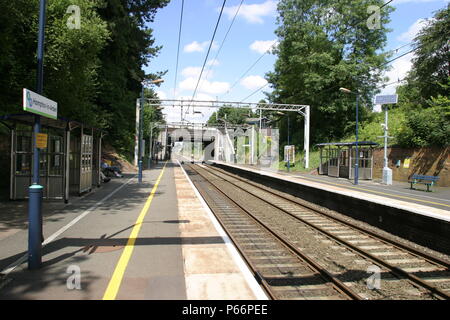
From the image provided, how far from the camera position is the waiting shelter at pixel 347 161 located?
2512 centimetres

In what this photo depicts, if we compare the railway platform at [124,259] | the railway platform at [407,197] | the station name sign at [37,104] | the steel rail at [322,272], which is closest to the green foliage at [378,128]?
the railway platform at [407,197]

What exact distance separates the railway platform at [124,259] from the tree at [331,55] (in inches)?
1196

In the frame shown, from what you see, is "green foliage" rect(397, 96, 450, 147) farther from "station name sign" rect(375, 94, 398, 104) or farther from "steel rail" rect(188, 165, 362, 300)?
"steel rail" rect(188, 165, 362, 300)

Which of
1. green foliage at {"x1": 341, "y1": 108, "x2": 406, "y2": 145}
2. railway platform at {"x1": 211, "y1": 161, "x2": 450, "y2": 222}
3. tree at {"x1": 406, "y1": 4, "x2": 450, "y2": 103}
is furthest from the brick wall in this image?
tree at {"x1": 406, "y1": 4, "x2": 450, "y2": 103}

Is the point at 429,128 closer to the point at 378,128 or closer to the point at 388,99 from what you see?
the point at 388,99

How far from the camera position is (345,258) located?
6.54 m

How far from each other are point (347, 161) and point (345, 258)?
22.1 m

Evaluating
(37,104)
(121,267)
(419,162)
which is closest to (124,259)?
(121,267)

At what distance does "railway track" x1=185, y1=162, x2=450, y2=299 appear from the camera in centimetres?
491

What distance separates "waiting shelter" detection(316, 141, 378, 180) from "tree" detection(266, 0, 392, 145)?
8.10m

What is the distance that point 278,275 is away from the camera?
5.47m
